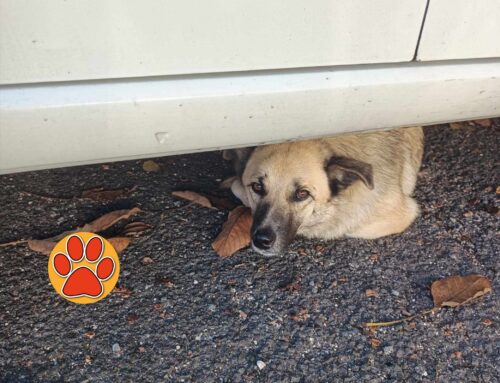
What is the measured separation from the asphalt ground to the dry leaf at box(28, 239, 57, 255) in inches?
1.2

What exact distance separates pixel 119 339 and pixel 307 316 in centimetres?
94

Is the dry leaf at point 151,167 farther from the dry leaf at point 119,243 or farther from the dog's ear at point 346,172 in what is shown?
the dog's ear at point 346,172

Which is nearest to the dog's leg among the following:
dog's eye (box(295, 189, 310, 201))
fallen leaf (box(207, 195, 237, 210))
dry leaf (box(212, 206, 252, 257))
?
dog's eye (box(295, 189, 310, 201))

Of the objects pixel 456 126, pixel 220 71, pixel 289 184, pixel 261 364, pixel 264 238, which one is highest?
pixel 220 71

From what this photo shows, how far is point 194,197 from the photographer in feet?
12.5

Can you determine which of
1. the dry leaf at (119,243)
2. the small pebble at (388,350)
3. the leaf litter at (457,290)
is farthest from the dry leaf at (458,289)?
the dry leaf at (119,243)

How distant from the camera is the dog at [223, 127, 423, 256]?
3.33m

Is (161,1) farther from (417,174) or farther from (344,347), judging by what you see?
(417,174)

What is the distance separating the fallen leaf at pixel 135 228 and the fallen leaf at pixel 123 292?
0.43m

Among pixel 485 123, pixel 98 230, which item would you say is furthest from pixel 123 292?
pixel 485 123

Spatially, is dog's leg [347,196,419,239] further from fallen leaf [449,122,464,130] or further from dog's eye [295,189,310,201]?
fallen leaf [449,122,464,130]

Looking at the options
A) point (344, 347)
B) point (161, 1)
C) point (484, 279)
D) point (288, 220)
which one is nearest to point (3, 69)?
point (161, 1)

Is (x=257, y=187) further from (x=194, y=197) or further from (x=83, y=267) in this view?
(x=83, y=267)

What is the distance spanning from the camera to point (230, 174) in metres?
4.06
